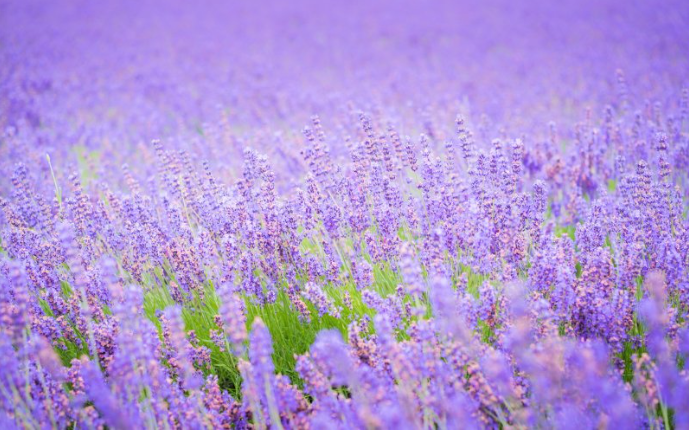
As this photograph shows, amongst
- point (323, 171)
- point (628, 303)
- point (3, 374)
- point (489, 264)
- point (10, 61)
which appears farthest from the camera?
point (10, 61)

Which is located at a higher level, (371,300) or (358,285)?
(371,300)

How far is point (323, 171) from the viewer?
3477 millimetres

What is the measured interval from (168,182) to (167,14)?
18402mm

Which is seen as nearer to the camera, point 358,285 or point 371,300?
point 371,300

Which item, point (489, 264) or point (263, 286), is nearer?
point (489, 264)

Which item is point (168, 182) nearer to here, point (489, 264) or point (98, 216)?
point (98, 216)

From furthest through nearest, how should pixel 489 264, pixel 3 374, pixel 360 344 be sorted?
Answer: pixel 489 264
pixel 360 344
pixel 3 374

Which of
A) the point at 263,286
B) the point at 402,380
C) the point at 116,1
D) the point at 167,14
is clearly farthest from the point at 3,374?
the point at 116,1

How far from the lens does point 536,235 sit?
2.88 m

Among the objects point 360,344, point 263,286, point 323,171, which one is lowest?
point 263,286

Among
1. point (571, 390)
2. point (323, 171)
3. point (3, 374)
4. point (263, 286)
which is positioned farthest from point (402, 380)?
point (323, 171)

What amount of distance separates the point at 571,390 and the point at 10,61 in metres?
13.1

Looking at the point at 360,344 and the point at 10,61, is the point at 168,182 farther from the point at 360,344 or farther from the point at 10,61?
the point at 10,61

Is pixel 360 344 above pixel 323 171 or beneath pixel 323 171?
beneath
